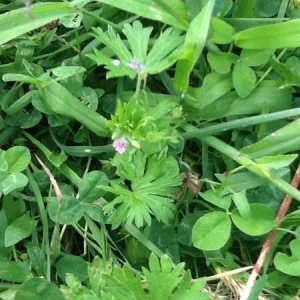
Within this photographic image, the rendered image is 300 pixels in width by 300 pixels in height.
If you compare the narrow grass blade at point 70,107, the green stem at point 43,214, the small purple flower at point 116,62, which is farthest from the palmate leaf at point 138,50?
the green stem at point 43,214

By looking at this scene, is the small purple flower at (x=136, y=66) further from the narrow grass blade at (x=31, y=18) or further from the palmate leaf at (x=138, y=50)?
the narrow grass blade at (x=31, y=18)

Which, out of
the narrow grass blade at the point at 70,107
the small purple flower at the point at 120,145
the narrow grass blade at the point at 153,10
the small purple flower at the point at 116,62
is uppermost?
the narrow grass blade at the point at 153,10

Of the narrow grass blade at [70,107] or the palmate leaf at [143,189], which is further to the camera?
the narrow grass blade at [70,107]

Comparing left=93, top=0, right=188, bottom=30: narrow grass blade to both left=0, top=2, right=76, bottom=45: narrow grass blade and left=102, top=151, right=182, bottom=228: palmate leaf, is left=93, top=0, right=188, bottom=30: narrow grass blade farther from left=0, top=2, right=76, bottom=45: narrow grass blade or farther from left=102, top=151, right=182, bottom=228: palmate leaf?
left=102, top=151, right=182, bottom=228: palmate leaf

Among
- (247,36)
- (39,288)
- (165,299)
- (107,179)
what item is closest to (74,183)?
(107,179)

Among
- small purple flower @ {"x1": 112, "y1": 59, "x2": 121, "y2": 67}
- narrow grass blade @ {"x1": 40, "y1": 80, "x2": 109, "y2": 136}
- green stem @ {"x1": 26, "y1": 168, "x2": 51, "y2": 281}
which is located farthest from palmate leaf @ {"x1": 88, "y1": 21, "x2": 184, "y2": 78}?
green stem @ {"x1": 26, "y1": 168, "x2": 51, "y2": 281}

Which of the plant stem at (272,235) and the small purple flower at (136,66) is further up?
the small purple flower at (136,66)

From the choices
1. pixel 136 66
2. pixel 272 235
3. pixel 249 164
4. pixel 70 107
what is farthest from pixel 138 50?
pixel 272 235
